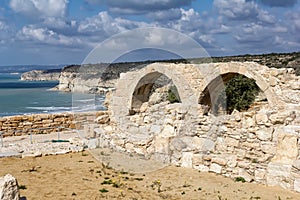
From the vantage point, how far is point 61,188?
23.6 feet

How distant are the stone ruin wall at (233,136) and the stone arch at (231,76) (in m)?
0.03

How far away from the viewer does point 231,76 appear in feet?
46.9

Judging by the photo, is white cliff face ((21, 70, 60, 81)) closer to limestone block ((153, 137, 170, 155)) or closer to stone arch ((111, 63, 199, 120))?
stone arch ((111, 63, 199, 120))

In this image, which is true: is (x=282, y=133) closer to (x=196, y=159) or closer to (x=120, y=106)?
(x=196, y=159)

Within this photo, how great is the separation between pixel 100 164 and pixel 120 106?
718 cm

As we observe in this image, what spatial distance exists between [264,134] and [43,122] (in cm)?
968

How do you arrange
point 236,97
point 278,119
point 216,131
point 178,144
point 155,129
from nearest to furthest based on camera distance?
point 278,119 < point 216,131 < point 178,144 < point 155,129 < point 236,97

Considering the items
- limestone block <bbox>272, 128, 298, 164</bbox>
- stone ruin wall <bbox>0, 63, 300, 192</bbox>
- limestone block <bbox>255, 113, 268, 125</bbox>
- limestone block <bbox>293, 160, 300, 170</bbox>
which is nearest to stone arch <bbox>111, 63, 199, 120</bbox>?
stone ruin wall <bbox>0, 63, 300, 192</bbox>

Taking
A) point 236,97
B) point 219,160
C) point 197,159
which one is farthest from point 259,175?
point 236,97

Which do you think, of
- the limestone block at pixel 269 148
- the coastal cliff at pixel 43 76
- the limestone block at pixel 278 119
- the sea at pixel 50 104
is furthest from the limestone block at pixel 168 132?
the coastal cliff at pixel 43 76

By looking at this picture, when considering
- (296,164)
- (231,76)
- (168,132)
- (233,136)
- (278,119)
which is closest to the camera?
(296,164)

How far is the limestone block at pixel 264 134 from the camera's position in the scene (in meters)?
8.02

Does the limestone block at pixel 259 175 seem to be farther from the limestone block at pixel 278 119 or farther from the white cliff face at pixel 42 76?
the white cliff face at pixel 42 76

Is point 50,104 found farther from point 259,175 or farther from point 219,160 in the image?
point 259,175
